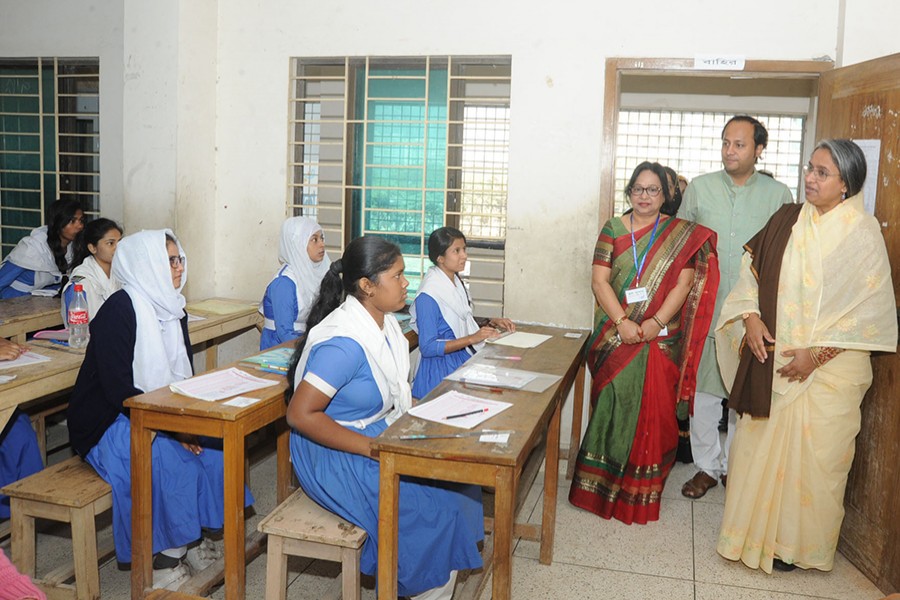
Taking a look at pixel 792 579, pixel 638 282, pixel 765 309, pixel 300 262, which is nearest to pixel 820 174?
pixel 765 309

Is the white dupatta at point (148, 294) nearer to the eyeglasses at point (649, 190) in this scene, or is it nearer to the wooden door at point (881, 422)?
the eyeglasses at point (649, 190)

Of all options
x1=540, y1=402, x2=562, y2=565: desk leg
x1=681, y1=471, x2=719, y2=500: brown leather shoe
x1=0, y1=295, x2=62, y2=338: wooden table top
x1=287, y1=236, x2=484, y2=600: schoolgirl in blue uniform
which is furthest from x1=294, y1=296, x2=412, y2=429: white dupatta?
x1=0, y1=295, x2=62, y2=338: wooden table top

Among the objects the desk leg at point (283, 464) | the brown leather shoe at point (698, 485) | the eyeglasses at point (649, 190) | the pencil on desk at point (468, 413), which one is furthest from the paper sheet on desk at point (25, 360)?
the brown leather shoe at point (698, 485)

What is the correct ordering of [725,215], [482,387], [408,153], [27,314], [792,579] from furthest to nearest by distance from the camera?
[408,153], [27,314], [725,215], [792,579], [482,387]

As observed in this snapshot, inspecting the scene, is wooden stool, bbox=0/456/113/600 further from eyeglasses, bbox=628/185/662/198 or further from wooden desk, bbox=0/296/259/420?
eyeglasses, bbox=628/185/662/198

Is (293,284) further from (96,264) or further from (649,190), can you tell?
(649,190)

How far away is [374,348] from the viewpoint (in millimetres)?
2611

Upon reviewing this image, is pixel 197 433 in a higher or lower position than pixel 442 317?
lower

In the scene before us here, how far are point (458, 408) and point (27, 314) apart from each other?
111 inches

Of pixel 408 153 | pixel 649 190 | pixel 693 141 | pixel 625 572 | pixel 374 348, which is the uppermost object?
pixel 693 141

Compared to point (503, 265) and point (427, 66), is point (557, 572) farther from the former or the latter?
point (427, 66)

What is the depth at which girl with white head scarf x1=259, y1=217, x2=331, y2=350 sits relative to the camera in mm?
4074

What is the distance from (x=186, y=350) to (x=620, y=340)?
1971 millimetres

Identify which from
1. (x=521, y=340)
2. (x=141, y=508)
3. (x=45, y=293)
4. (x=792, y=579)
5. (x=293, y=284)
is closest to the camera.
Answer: (x=141, y=508)
